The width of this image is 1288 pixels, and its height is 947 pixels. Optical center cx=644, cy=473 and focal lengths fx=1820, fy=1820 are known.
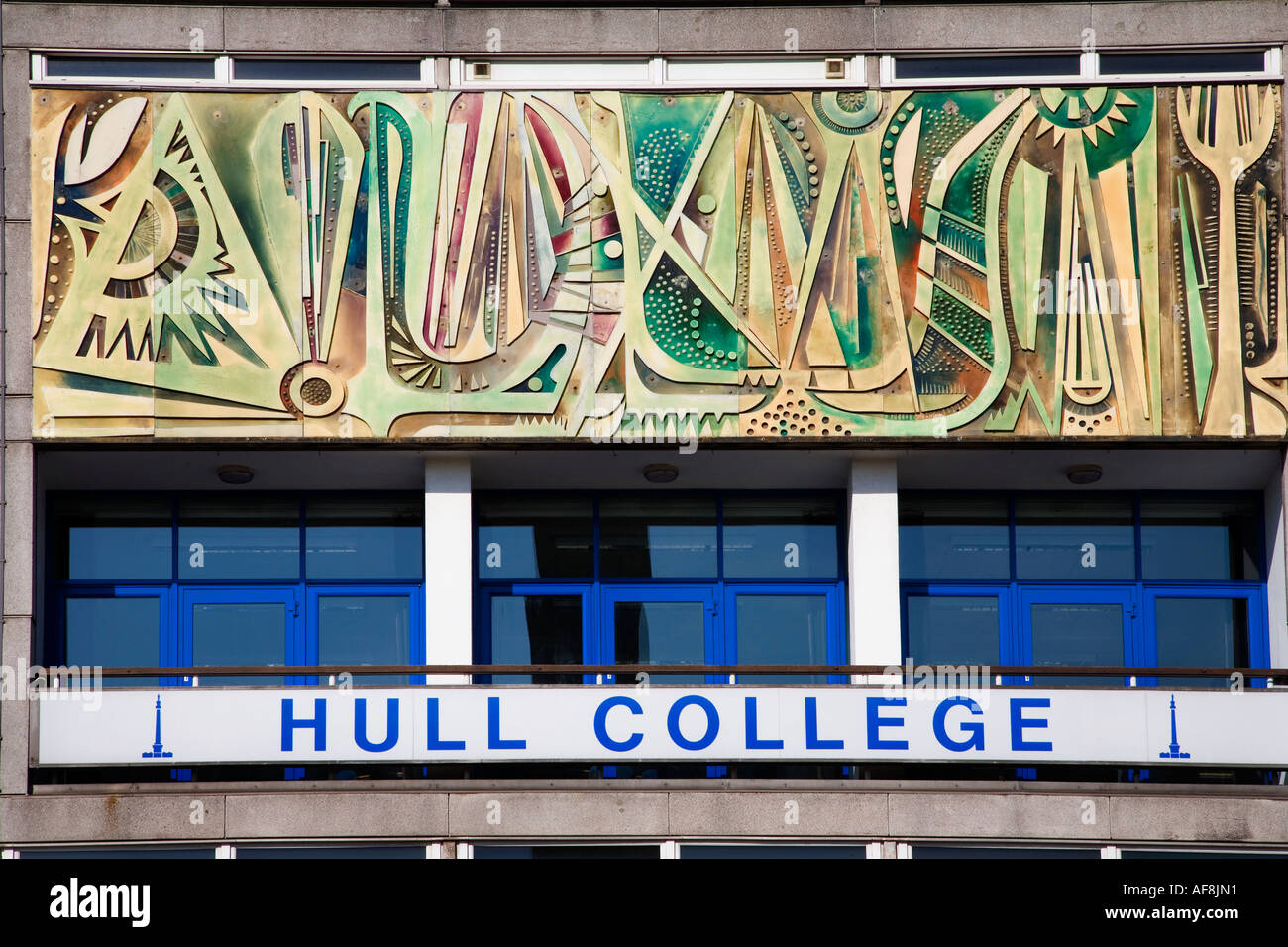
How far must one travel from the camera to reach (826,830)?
19.9 m

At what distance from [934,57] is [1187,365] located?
4.68 metres

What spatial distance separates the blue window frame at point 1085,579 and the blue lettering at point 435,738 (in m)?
5.79

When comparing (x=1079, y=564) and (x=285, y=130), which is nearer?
(x=285, y=130)

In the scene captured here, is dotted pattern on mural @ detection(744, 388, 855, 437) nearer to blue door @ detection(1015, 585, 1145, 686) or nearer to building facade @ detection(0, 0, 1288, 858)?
building facade @ detection(0, 0, 1288, 858)

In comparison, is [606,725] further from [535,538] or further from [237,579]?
[237,579]

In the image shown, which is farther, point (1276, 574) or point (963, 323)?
point (1276, 574)

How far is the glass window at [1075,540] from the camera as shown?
2264 centimetres

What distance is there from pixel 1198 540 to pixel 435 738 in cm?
982

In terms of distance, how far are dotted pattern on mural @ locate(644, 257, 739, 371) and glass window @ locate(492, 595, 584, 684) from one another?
3499mm

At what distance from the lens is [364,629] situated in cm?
2227

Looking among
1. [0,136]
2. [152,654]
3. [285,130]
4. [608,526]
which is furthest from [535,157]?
[152,654]

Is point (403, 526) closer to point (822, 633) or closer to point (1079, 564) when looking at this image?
point (822, 633)

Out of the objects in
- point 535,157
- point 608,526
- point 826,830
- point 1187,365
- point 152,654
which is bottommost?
point 826,830

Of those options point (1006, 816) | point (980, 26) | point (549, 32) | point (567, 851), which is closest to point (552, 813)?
point (567, 851)
